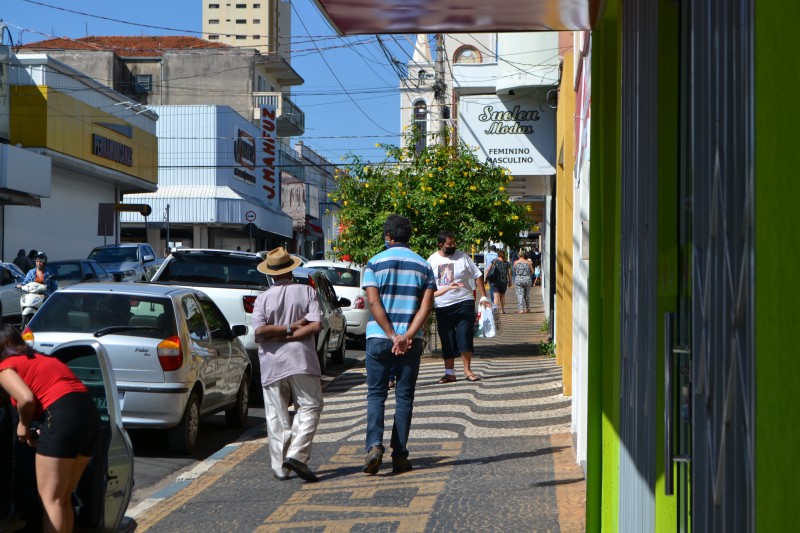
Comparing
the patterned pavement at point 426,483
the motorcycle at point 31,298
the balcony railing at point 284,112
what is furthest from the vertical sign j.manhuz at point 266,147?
the patterned pavement at point 426,483

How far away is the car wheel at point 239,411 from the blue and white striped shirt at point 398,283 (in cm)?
377

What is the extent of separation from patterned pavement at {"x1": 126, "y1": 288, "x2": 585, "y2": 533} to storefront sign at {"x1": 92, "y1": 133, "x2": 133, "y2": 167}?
34.6 meters

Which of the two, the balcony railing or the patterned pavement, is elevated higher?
the balcony railing

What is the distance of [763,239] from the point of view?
179 centimetres

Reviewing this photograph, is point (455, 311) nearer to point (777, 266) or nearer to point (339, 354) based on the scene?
point (339, 354)

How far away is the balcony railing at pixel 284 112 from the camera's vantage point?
69125 millimetres

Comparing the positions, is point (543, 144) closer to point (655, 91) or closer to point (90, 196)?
Result: point (655, 91)

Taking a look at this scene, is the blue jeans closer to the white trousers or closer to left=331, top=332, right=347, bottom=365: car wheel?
the white trousers

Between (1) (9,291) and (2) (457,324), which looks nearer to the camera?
(2) (457,324)

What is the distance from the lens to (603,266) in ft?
17.1

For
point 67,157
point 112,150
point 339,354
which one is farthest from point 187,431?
point 112,150

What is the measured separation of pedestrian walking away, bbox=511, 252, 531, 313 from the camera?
29441 millimetres

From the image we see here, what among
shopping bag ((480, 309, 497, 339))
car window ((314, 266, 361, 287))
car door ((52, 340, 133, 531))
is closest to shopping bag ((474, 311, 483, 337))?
shopping bag ((480, 309, 497, 339))

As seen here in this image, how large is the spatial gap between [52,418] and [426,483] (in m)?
2.97
